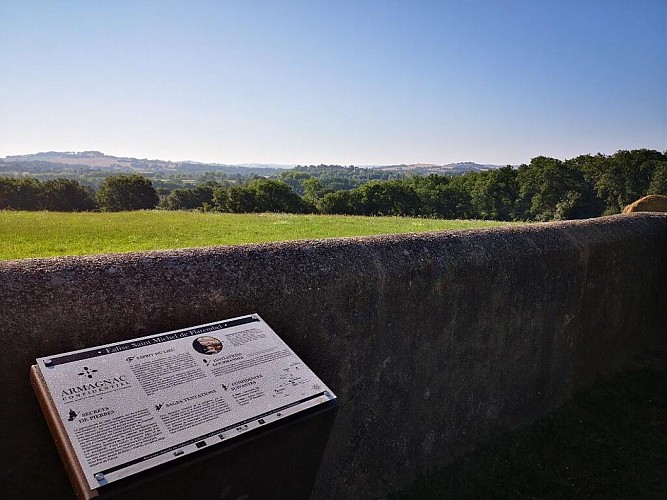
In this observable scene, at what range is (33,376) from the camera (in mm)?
2012

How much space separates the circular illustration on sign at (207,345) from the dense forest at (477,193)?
38416mm

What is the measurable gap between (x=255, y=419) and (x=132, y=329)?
2.89 ft

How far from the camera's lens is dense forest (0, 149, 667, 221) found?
46513 millimetres

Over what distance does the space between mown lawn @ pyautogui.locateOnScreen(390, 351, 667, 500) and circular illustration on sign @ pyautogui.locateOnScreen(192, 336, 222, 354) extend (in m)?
2.58

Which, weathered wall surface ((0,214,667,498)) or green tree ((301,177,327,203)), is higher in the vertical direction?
weathered wall surface ((0,214,667,498))

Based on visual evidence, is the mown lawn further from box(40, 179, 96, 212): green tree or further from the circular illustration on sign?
box(40, 179, 96, 212): green tree

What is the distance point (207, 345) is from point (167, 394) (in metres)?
0.39

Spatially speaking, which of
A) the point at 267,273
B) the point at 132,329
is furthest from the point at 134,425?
the point at 267,273

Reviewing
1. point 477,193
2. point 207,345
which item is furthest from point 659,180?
point 207,345

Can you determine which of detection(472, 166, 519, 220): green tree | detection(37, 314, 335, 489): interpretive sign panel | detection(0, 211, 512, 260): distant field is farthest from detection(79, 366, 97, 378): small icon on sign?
detection(472, 166, 519, 220): green tree

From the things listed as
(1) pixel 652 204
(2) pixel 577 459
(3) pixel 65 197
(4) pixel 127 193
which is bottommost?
(3) pixel 65 197

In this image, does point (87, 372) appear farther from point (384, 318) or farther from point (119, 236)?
point (119, 236)

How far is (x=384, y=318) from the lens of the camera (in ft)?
12.6

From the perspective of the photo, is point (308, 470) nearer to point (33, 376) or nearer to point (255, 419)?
point (255, 419)
